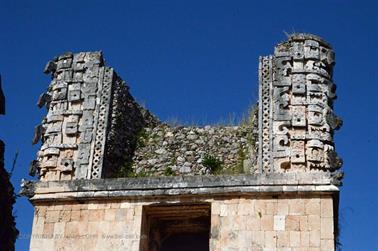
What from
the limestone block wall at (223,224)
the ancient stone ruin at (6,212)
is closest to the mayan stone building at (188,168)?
the limestone block wall at (223,224)

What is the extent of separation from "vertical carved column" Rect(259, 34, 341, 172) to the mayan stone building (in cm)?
2

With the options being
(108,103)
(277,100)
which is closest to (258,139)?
(277,100)

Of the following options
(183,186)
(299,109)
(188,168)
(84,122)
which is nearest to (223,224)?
(183,186)

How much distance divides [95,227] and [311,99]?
419 cm

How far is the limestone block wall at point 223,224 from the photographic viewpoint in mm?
12812

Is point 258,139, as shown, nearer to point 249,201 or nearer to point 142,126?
point 249,201

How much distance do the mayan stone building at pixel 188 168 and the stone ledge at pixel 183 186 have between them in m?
0.02

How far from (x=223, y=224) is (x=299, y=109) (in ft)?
8.00

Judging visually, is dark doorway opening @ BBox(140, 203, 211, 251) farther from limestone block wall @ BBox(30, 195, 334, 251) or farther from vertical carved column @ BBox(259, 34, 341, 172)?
vertical carved column @ BBox(259, 34, 341, 172)

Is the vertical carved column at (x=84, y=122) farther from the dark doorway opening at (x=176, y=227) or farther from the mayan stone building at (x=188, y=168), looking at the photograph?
the dark doorway opening at (x=176, y=227)

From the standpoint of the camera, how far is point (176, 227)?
14938mm

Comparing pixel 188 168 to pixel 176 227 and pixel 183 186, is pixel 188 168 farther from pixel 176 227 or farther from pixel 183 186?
pixel 183 186

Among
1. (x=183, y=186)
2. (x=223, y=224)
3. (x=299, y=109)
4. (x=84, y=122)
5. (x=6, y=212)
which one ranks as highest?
(x=299, y=109)

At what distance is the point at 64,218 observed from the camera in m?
13.8
